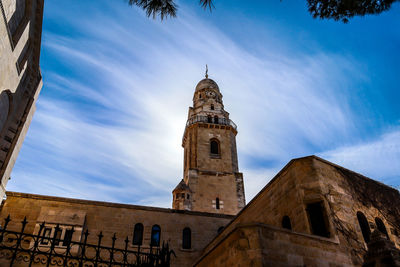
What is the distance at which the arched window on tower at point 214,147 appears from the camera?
29.1 m

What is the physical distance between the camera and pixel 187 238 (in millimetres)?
18531

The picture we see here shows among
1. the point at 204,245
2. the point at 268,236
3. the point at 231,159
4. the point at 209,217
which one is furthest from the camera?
the point at 231,159

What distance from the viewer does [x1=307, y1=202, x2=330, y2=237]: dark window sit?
9.82m

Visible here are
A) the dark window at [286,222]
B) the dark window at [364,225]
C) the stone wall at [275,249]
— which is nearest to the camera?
the stone wall at [275,249]

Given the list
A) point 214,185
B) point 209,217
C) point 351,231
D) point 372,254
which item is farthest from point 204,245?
point 372,254

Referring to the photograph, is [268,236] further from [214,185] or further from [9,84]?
[214,185]

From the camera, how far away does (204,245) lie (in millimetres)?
18312

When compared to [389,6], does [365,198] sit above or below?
below

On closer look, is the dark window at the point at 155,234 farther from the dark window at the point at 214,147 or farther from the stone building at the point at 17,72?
the dark window at the point at 214,147

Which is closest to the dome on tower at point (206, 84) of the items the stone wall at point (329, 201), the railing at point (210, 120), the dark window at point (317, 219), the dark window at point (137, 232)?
the railing at point (210, 120)

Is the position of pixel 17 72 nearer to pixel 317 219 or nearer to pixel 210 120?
pixel 317 219

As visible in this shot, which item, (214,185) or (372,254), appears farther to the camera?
(214,185)

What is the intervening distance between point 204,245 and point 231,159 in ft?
37.8

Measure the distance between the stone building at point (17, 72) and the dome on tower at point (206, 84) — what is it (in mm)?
24059
